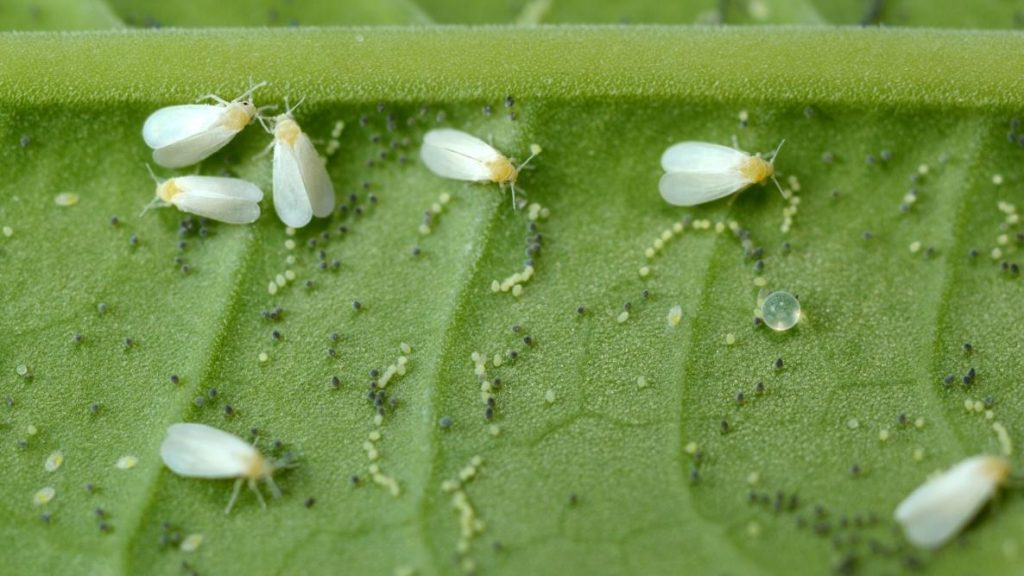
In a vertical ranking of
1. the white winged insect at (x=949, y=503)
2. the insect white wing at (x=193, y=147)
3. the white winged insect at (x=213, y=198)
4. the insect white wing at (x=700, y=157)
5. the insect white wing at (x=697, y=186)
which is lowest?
the white winged insect at (x=213, y=198)

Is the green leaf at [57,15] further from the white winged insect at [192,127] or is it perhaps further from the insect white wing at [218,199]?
the insect white wing at [218,199]

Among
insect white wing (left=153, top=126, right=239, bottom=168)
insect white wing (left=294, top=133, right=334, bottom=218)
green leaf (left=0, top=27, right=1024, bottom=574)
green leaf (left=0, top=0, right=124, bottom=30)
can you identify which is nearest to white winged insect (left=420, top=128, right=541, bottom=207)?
green leaf (left=0, top=27, right=1024, bottom=574)

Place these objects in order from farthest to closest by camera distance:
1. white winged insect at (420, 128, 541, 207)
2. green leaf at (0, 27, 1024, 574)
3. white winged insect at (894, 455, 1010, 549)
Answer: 1. white winged insect at (420, 128, 541, 207)
2. green leaf at (0, 27, 1024, 574)
3. white winged insect at (894, 455, 1010, 549)

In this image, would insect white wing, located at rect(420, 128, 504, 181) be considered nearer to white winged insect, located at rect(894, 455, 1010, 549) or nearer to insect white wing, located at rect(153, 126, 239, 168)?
insect white wing, located at rect(153, 126, 239, 168)

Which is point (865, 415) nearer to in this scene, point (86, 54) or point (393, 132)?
point (393, 132)

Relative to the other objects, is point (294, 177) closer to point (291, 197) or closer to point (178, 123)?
point (291, 197)

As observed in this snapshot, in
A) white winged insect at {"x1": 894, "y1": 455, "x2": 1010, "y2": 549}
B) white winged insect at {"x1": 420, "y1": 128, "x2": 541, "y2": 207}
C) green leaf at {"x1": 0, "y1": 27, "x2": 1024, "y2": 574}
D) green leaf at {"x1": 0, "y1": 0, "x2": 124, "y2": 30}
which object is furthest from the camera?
green leaf at {"x1": 0, "y1": 0, "x2": 124, "y2": 30}

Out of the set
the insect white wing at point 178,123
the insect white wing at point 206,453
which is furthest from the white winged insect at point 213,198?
the insect white wing at point 206,453
